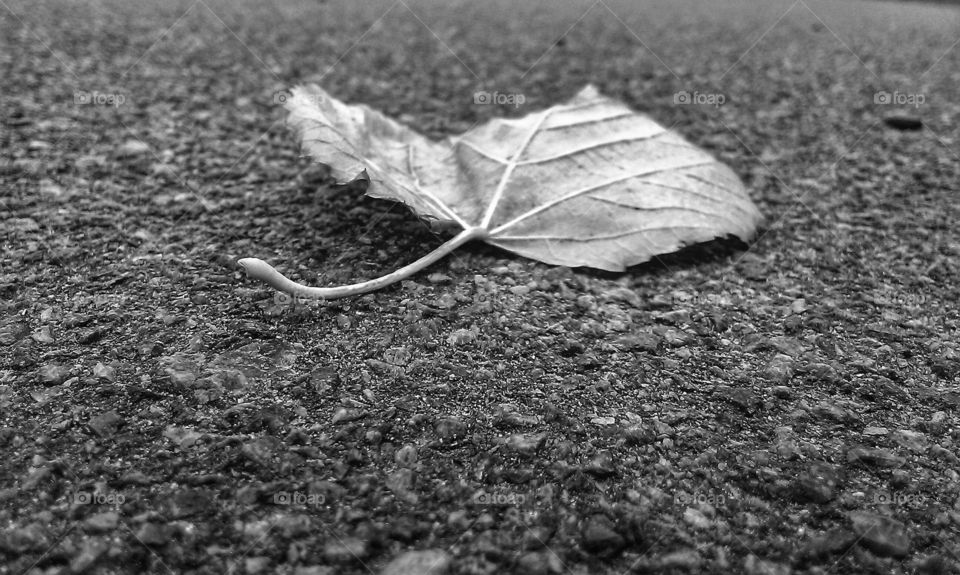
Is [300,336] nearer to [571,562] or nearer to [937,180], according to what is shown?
[571,562]

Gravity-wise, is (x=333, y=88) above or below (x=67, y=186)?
above

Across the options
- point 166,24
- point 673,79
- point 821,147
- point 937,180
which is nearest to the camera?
point 937,180

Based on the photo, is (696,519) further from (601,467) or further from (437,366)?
(437,366)

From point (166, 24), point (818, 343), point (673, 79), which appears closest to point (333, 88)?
point (166, 24)

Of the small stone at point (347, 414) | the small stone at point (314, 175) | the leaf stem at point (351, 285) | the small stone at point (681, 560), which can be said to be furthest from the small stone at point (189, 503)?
the small stone at point (314, 175)

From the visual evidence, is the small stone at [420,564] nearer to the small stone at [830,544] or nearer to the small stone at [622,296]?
the small stone at [830,544]

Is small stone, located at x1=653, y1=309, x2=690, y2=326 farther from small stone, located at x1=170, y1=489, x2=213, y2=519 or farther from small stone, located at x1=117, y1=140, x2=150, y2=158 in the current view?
small stone, located at x1=117, y1=140, x2=150, y2=158

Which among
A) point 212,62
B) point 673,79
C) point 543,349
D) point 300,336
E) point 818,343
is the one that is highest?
point 673,79
